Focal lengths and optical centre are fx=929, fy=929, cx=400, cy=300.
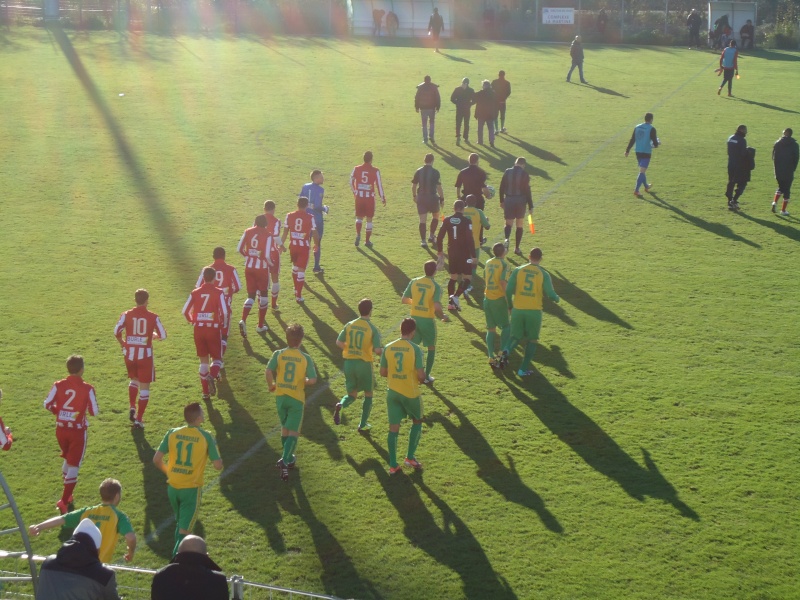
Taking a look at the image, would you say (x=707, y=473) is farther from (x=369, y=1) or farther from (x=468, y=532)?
(x=369, y=1)

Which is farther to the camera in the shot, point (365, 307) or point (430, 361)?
point (430, 361)

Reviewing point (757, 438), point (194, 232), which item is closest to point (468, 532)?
point (757, 438)

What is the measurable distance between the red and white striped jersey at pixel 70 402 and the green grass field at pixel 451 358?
0.96 m

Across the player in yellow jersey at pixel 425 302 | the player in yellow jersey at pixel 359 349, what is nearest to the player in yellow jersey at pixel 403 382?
the player in yellow jersey at pixel 359 349

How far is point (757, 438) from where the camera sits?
12047 mm

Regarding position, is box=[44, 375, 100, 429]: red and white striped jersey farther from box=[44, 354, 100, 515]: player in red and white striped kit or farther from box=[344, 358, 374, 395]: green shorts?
box=[344, 358, 374, 395]: green shorts

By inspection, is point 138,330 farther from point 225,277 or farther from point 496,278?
point 496,278

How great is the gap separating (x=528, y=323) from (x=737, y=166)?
38.3 feet

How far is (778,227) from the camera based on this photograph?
22.0 m

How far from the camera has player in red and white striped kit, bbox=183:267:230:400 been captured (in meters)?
12.7

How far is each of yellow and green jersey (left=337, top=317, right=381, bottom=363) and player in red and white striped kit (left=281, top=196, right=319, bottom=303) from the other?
5.28 m

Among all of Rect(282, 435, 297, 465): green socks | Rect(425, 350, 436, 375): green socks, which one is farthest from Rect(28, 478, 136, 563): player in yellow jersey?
Rect(425, 350, 436, 375): green socks

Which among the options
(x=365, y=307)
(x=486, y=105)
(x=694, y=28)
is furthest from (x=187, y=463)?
(x=694, y=28)

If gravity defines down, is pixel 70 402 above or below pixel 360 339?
below
